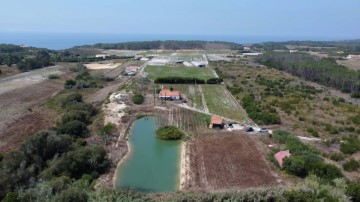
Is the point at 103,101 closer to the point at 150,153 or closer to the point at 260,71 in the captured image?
the point at 150,153

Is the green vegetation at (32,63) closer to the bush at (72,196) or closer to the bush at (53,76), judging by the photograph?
the bush at (53,76)

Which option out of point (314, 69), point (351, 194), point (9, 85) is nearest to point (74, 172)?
point (351, 194)

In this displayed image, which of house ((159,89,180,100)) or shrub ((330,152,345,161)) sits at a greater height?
house ((159,89,180,100))

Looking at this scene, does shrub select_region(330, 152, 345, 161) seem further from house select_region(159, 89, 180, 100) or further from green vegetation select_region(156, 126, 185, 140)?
house select_region(159, 89, 180, 100)

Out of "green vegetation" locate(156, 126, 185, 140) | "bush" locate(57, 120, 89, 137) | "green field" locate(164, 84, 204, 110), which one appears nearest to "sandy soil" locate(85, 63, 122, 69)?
"green field" locate(164, 84, 204, 110)

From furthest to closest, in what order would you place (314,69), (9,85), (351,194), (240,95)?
(314,69) → (9,85) → (240,95) → (351,194)

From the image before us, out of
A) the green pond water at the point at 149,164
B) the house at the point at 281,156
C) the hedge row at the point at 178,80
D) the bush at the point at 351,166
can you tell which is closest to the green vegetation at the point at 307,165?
the house at the point at 281,156
